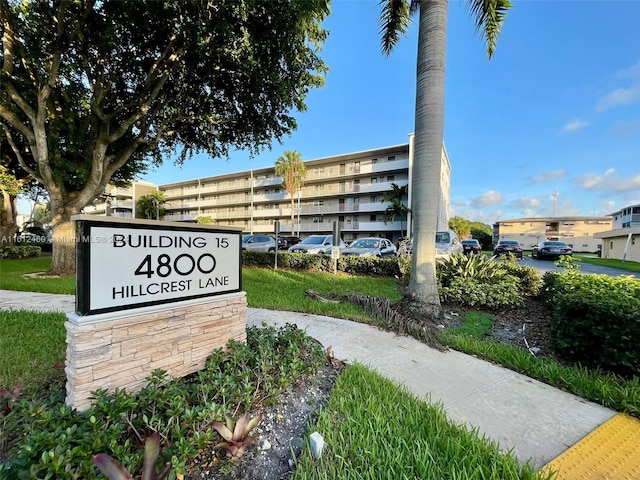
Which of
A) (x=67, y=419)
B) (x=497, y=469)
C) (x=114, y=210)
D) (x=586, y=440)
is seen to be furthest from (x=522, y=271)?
(x=114, y=210)

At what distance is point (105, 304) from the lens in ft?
6.48

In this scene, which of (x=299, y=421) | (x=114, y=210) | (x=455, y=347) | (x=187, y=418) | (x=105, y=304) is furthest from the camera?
(x=114, y=210)

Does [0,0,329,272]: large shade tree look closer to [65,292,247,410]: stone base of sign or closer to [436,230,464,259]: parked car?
[65,292,247,410]: stone base of sign

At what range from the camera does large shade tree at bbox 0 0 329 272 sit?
6789 millimetres

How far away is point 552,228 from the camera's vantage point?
45656 millimetres

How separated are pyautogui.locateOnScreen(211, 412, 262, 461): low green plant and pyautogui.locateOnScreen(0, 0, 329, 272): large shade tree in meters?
6.89

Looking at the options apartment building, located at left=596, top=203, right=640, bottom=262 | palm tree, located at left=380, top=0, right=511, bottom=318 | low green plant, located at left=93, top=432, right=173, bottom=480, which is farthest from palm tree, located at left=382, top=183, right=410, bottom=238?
low green plant, located at left=93, top=432, right=173, bottom=480

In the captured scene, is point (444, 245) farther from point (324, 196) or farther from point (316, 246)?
point (324, 196)

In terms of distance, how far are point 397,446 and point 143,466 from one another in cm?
145

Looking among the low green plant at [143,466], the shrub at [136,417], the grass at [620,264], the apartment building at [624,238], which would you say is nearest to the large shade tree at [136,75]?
the shrub at [136,417]

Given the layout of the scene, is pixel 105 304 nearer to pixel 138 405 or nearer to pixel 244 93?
pixel 138 405

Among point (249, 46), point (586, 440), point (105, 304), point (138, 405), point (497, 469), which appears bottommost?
point (586, 440)

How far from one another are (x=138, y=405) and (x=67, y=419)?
0.37m

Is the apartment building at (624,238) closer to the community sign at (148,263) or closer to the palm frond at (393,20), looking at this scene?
the palm frond at (393,20)
